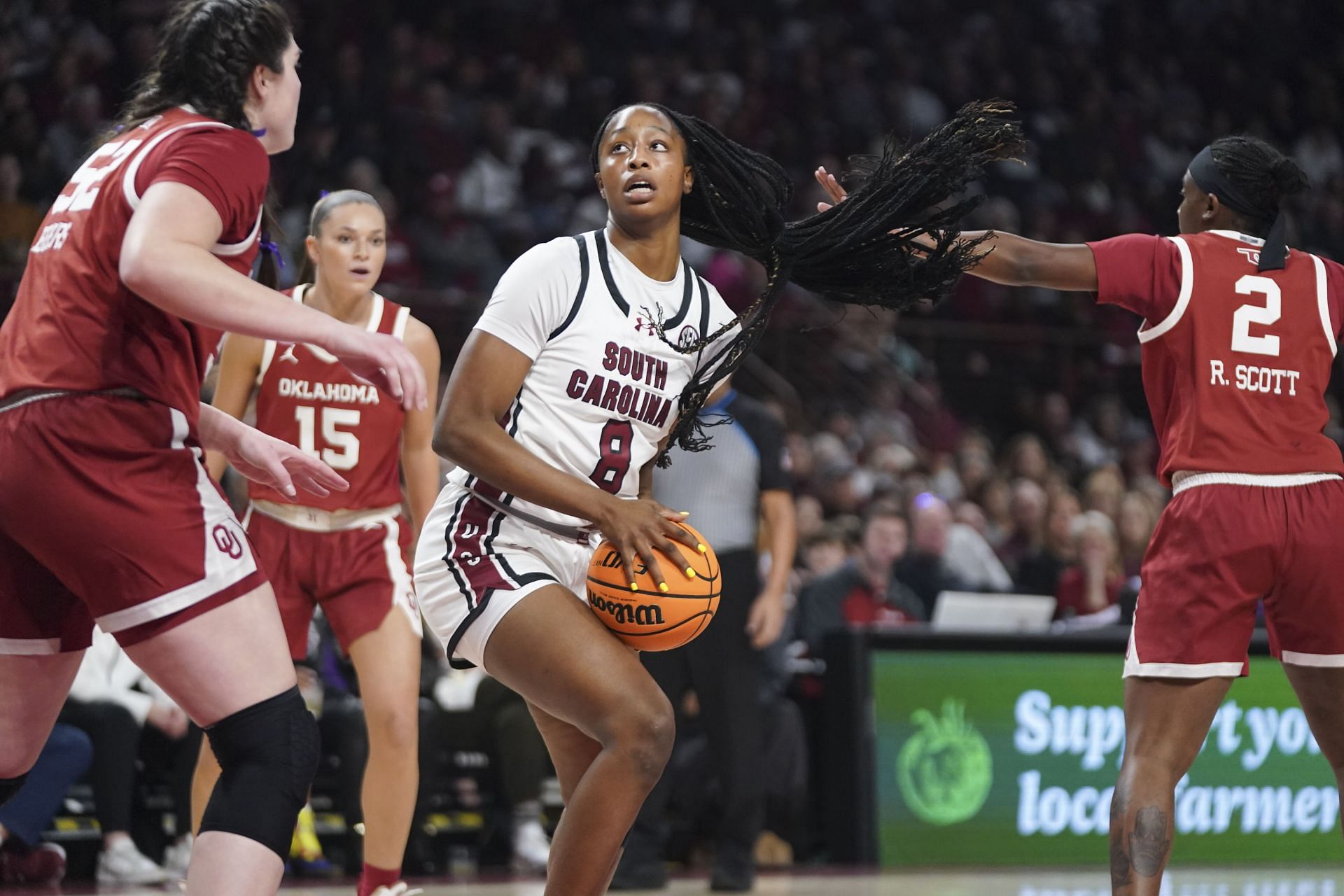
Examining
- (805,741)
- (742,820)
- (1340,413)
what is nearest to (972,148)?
(742,820)

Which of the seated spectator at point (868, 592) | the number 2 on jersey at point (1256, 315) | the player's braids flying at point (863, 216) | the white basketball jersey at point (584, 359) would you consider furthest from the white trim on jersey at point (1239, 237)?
the seated spectator at point (868, 592)

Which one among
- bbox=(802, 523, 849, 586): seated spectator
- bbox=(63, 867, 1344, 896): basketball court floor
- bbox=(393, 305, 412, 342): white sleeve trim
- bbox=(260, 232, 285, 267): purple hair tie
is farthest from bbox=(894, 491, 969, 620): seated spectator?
bbox=(260, 232, 285, 267): purple hair tie

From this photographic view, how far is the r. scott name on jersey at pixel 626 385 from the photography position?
156 inches

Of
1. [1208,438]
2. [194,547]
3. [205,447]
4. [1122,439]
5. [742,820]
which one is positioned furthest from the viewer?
[1122,439]

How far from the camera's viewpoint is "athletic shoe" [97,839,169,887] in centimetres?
694

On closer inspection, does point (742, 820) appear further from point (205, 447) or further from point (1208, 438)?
point (205, 447)

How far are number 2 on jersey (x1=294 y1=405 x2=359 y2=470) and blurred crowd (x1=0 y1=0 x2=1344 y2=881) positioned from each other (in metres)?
2.95

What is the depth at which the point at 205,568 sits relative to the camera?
305 cm

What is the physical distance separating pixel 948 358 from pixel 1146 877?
11411mm

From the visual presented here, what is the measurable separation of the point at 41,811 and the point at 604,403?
412cm

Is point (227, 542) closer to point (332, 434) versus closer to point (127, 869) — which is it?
point (332, 434)

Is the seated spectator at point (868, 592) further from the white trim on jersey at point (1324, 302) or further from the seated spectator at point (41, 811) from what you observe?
the white trim on jersey at point (1324, 302)

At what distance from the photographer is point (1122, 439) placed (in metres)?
15.1

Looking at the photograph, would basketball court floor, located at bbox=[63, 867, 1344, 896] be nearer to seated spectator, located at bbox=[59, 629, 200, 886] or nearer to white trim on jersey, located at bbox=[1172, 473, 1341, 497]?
seated spectator, located at bbox=[59, 629, 200, 886]
